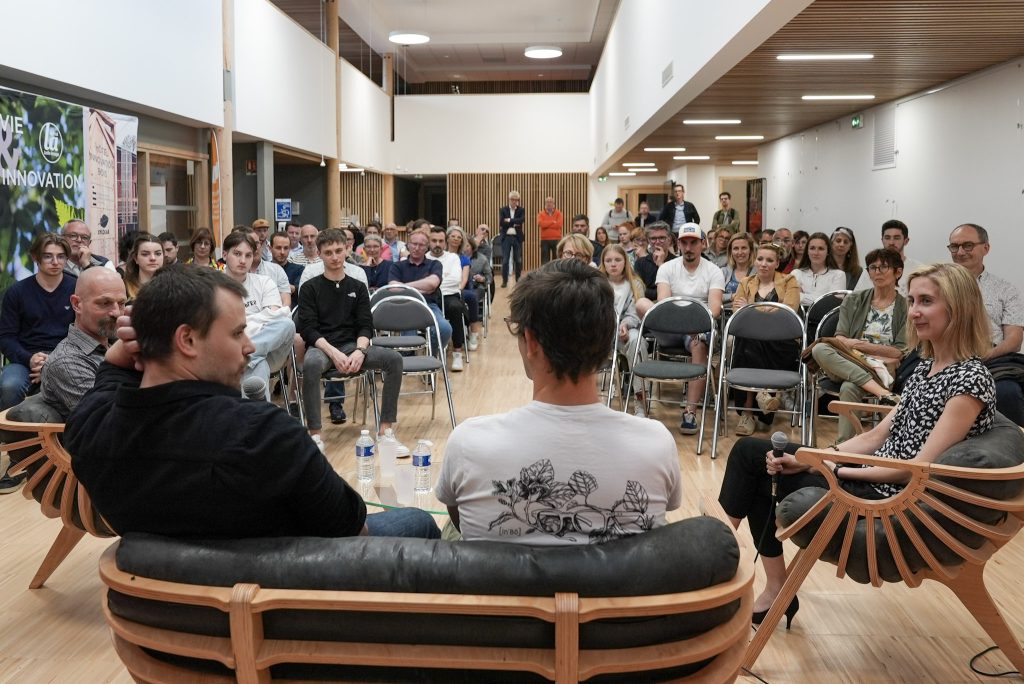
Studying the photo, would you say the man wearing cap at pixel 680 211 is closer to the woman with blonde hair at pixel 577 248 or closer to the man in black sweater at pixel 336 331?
the woman with blonde hair at pixel 577 248

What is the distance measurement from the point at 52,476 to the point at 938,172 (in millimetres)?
7543

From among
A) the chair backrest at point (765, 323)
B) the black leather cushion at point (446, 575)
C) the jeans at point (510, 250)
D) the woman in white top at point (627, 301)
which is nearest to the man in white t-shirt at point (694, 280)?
the woman in white top at point (627, 301)

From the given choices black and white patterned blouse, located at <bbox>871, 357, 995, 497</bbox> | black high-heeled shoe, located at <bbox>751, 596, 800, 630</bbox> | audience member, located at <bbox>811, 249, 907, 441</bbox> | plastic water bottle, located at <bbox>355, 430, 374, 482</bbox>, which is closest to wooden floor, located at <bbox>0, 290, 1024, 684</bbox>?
black high-heeled shoe, located at <bbox>751, 596, 800, 630</bbox>

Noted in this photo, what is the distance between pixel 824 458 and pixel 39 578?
9.97 feet

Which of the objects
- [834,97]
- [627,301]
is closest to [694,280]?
[627,301]

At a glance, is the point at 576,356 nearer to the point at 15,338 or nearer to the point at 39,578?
the point at 39,578

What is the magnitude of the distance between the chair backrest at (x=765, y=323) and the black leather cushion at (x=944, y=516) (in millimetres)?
3122

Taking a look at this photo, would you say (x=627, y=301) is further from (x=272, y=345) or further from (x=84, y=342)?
(x=84, y=342)

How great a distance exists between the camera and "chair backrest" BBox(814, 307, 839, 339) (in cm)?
633

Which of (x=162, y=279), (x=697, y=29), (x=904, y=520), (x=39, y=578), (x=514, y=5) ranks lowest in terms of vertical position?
(x=39, y=578)

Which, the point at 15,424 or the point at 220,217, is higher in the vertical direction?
the point at 220,217

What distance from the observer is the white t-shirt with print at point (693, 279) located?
7.17m

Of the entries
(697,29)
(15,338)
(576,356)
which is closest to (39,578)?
(15,338)

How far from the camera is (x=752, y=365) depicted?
657 centimetres
